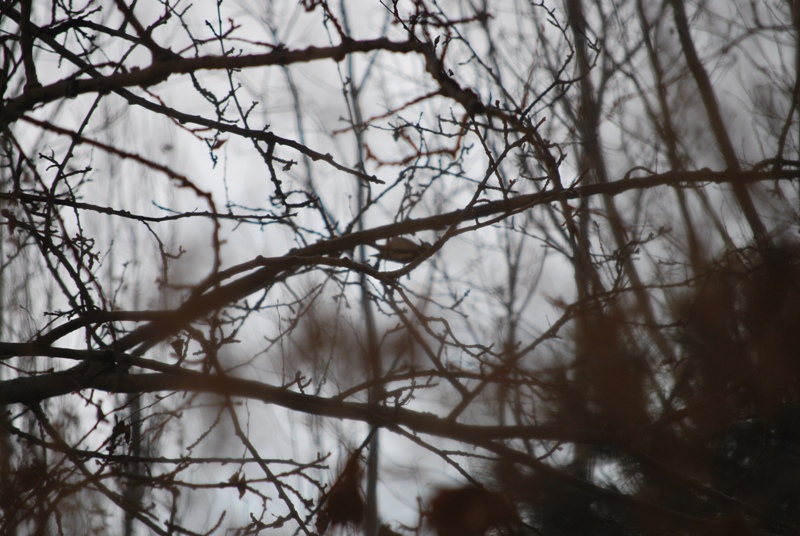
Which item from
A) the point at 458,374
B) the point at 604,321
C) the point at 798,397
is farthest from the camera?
the point at 604,321

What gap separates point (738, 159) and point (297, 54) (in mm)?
3062

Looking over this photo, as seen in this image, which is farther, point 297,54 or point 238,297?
point 238,297

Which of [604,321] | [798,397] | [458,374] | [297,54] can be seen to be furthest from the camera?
[604,321]

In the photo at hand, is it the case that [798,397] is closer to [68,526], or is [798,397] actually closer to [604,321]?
[604,321]

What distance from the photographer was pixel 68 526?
3020 millimetres

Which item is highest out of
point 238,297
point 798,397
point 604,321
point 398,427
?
point 238,297

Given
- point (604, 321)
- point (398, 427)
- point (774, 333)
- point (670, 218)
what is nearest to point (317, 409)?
point (398, 427)

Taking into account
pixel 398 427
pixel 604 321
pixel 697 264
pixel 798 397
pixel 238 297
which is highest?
pixel 238 297

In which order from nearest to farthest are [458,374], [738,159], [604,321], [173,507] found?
[173,507]
[458,374]
[604,321]
[738,159]

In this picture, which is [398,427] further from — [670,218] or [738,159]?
[738,159]

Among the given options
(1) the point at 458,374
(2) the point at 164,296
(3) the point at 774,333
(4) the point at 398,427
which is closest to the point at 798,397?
(3) the point at 774,333

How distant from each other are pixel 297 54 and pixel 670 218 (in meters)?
2.89

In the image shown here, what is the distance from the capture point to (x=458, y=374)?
2441 mm

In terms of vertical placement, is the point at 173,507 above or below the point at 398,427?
below
